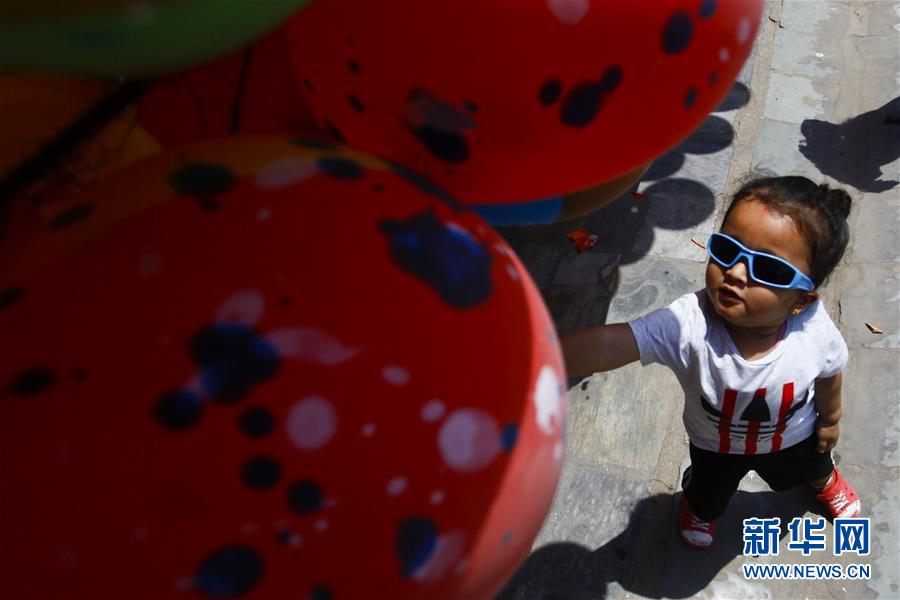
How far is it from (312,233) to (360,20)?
33cm

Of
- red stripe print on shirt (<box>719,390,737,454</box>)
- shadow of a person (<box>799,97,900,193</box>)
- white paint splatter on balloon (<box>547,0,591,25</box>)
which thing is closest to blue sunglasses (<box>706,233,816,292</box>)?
red stripe print on shirt (<box>719,390,737,454</box>)

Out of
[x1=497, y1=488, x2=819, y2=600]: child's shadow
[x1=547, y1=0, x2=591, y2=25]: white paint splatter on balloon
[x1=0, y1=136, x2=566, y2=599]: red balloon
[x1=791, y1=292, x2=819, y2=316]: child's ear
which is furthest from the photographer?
[x1=497, y1=488, x2=819, y2=600]: child's shadow

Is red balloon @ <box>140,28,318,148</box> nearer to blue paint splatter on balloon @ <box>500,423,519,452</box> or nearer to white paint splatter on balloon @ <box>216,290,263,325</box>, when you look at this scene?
white paint splatter on balloon @ <box>216,290,263,325</box>

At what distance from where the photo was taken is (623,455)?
2.39 meters

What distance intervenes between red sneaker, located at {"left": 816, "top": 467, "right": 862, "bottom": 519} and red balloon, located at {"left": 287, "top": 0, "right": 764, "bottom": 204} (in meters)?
1.38

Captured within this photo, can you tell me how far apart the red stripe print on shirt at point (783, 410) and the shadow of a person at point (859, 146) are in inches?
68.5

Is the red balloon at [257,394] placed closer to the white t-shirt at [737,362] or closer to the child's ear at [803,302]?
the white t-shirt at [737,362]

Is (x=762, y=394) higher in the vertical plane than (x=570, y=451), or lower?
higher

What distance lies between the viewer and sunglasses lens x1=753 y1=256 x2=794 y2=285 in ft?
4.98

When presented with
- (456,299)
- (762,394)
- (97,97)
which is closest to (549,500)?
(456,299)

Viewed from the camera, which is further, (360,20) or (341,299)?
(360,20)

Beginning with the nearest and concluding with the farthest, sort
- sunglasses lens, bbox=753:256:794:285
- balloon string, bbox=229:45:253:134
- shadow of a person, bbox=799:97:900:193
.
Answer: balloon string, bbox=229:45:253:134 → sunglasses lens, bbox=753:256:794:285 → shadow of a person, bbox=799:97:900:193

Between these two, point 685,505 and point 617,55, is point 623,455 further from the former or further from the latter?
point 617,55

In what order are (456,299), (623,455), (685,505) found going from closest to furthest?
(456,299) → (685,505) → (623,455)
